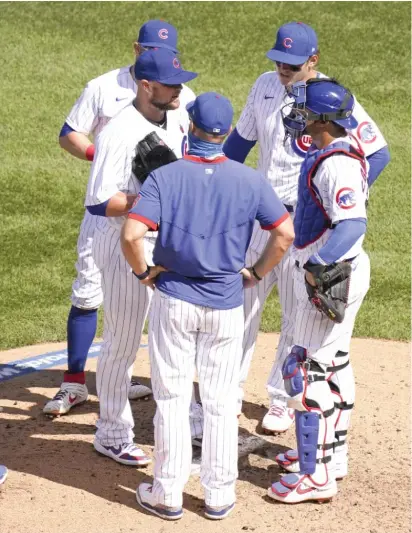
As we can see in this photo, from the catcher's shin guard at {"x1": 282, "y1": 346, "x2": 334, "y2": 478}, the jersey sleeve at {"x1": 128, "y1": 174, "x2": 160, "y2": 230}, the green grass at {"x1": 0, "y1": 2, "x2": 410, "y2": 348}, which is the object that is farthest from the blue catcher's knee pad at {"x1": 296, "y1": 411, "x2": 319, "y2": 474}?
the green grass at {"x1": 0, "y1": 2, "x2": 410, "y2": 348}

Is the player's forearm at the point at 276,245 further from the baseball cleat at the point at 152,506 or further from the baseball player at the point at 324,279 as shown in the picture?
the baseball cleat at the point at 152,506

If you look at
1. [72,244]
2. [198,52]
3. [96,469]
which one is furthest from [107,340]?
[198,52]

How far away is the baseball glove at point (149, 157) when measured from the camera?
561cm

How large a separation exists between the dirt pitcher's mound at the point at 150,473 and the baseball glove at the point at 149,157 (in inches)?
64.7

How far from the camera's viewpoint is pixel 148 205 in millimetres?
5164

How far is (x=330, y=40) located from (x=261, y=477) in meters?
9.53

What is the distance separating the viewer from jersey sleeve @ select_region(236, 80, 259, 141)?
666 centimetres

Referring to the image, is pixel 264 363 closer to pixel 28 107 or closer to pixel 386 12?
pixel 28 107

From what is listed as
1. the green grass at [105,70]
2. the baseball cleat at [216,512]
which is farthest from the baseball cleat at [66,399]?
the baseball cleat at [216,512]

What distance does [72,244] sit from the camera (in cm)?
1004

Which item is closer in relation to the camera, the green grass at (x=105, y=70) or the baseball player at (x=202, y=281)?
the baseball player at (x=202, y=281)

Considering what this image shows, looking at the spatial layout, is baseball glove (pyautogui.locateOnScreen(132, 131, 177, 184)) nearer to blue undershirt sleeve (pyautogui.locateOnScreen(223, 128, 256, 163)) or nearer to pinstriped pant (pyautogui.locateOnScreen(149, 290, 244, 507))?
pinstriped pant (pyautogui.locateOnScreen(149, 290, 244, 507))

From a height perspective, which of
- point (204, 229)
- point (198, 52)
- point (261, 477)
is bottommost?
point (261, 477)

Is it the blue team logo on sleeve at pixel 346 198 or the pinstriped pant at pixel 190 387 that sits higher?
the blue team logo on sleeve at pixel 346 198
